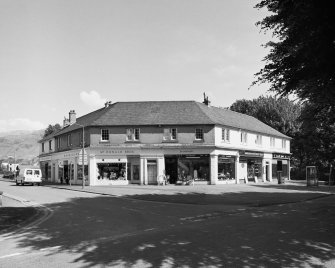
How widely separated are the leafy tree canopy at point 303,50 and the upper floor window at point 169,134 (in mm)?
25065

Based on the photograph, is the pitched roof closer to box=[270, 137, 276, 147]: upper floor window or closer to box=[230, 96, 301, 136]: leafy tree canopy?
box=[270, 137, 276, 147]: upper floor window

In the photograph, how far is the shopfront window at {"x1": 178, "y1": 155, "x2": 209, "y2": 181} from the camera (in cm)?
4153

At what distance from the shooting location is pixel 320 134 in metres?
51.3

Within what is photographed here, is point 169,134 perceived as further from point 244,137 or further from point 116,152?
point 244,137

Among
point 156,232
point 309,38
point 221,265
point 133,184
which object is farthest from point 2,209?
point 133,184

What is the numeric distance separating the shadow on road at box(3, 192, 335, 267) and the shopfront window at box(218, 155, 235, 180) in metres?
24.8

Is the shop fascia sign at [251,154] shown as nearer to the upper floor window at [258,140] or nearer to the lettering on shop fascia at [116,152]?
the upper floor window at [258,140]

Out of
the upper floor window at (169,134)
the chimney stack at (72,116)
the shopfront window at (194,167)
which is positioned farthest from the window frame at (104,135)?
the chimney stack at (72,116)

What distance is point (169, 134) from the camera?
138 feet

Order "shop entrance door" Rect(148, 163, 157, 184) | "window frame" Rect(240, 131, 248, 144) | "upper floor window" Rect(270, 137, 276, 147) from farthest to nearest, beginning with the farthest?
"upper floor window" Rect(270, 137, 276, 147) → "window frame" Rect(240, 131, 248, 144) → "shop entrance door" Rect(148, 163, 157, 184)

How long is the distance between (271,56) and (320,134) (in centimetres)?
3826

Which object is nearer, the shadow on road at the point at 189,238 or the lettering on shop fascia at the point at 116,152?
the shadow on road at the point at 189,238

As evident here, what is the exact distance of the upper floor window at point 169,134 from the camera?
42.1 m

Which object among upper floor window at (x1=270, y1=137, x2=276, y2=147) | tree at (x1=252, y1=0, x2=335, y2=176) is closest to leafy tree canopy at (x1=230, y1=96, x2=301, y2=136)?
upper floor window at (x1=270, y1=137, x2=276, y2=147)
